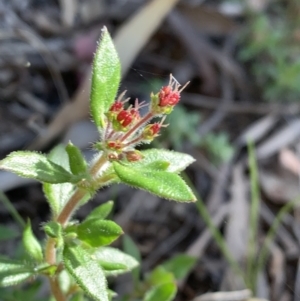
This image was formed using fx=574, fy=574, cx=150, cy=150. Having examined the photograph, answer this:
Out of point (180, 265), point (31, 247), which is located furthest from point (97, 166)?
point (180, 265)

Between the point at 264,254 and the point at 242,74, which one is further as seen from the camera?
the point at 242,74

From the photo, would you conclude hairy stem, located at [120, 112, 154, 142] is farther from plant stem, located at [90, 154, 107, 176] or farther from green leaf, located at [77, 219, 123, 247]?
green leaf, located at [77, 219, 123, 247]

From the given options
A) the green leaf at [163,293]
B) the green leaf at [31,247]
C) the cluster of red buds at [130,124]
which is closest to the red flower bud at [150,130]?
the cluster of red buds at [130,124]

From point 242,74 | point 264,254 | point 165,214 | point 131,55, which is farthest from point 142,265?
point 242,74

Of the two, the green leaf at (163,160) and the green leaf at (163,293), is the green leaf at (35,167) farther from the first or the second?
the green leaf at (163,293)

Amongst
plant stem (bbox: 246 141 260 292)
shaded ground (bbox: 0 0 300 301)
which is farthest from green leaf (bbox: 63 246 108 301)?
plant stem (bbox: 246 141 260 292)

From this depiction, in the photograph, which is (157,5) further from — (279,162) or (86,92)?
(279,162)

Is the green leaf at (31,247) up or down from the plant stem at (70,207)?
down
